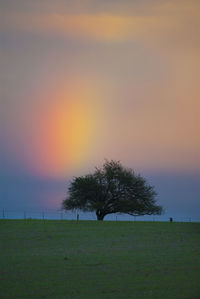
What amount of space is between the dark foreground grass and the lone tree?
26128 millimetres

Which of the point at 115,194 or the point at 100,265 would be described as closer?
the point at 100,265

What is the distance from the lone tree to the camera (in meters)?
65.6

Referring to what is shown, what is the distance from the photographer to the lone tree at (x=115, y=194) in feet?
215

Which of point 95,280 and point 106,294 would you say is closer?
point 106,294

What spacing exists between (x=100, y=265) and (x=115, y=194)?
4478cm

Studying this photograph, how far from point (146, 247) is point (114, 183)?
36.6m

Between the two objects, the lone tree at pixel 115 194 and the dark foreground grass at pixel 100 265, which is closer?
the dark foreground grass at pixel 100 265

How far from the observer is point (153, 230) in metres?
41.9

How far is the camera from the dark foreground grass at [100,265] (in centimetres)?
1552

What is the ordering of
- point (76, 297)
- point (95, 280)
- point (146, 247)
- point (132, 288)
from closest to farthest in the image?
1. point (76, 297)
2. point (132, 288)
3. point (95, 280)
4. point (146, 247)

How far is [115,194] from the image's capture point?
216 feet

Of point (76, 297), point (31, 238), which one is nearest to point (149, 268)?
point (76, 297)

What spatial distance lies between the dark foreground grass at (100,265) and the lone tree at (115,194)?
26128 mm

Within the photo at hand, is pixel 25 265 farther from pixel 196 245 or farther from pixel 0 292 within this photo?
pixel 196 245
